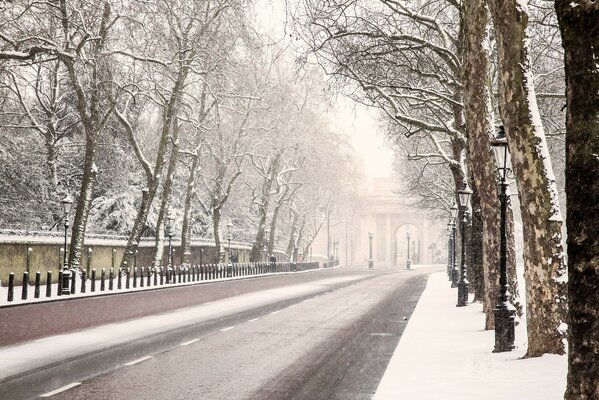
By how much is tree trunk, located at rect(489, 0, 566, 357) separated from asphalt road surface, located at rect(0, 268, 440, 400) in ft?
7.73

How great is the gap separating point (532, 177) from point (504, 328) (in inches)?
99.9

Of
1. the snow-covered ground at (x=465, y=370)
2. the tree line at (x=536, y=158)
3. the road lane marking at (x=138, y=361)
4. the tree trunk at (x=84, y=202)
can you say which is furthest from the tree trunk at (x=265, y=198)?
the road lane marking at (x=138, y=361)

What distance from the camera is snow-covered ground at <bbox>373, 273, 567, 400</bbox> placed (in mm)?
7964

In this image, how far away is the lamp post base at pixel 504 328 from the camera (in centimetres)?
1108

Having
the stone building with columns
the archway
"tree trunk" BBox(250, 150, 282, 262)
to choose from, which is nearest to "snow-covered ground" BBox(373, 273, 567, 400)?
"tree trunk" BBox(250, 150, 282, 262)

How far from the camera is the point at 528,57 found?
9.88m

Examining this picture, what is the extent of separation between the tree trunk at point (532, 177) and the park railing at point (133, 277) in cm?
1603

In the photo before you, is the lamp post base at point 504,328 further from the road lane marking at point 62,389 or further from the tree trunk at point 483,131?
the road lane marking at point 62,389

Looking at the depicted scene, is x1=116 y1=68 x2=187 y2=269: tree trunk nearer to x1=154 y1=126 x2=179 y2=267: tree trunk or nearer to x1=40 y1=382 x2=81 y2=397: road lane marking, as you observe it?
x1=154 y1=126 x2=179 y2=267: tree trunk

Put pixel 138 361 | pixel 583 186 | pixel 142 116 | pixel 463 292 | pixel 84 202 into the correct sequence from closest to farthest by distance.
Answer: pixel 583 186 < pixel 138 361 < pixel 463 292 < pixel 84 202 < pixel 142 116

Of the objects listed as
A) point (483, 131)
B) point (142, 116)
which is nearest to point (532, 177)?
point (483, 131)

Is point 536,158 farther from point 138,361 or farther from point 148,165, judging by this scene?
point 148,165

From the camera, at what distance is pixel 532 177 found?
A: 32.1 ft

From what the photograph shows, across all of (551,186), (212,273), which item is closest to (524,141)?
(551,186)
